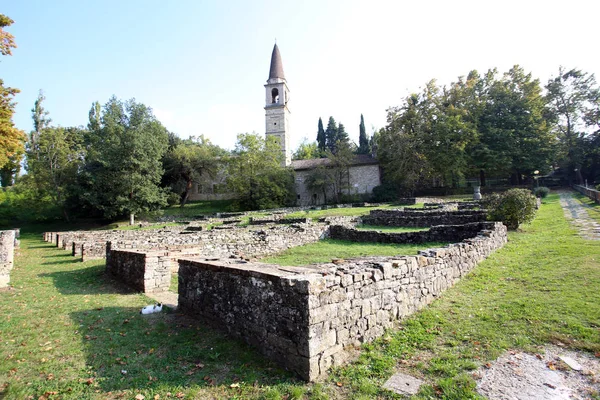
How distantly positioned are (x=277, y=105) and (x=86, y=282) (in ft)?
148

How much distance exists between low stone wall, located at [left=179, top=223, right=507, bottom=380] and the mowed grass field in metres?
0.21

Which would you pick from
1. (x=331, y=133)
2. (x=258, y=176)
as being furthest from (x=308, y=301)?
(x=331, y=133)

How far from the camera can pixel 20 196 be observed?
38938 mm

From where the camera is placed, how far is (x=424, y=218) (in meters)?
16.5

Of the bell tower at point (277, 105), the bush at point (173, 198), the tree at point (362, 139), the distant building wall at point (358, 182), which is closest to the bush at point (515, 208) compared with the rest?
the distant building wall at point (358, 182)

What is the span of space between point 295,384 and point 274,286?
118cm

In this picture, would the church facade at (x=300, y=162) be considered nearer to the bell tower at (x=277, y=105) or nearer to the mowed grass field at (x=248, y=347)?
the bell tower at (x=277, y=105)

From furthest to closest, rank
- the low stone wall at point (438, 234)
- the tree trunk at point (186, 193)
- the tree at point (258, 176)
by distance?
the tree trunk at point (186, 193)
the tree at point (258, 176)
the low stone wall at point (438, 234)

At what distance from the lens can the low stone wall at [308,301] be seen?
386 cm

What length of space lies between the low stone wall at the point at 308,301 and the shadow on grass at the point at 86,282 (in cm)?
351

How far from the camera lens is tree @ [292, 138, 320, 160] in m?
68.7

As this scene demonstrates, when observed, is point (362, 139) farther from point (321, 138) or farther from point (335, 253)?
point (335, 253)

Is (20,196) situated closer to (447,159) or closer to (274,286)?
(274,286)

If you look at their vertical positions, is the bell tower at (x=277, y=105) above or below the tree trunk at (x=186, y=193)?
above
